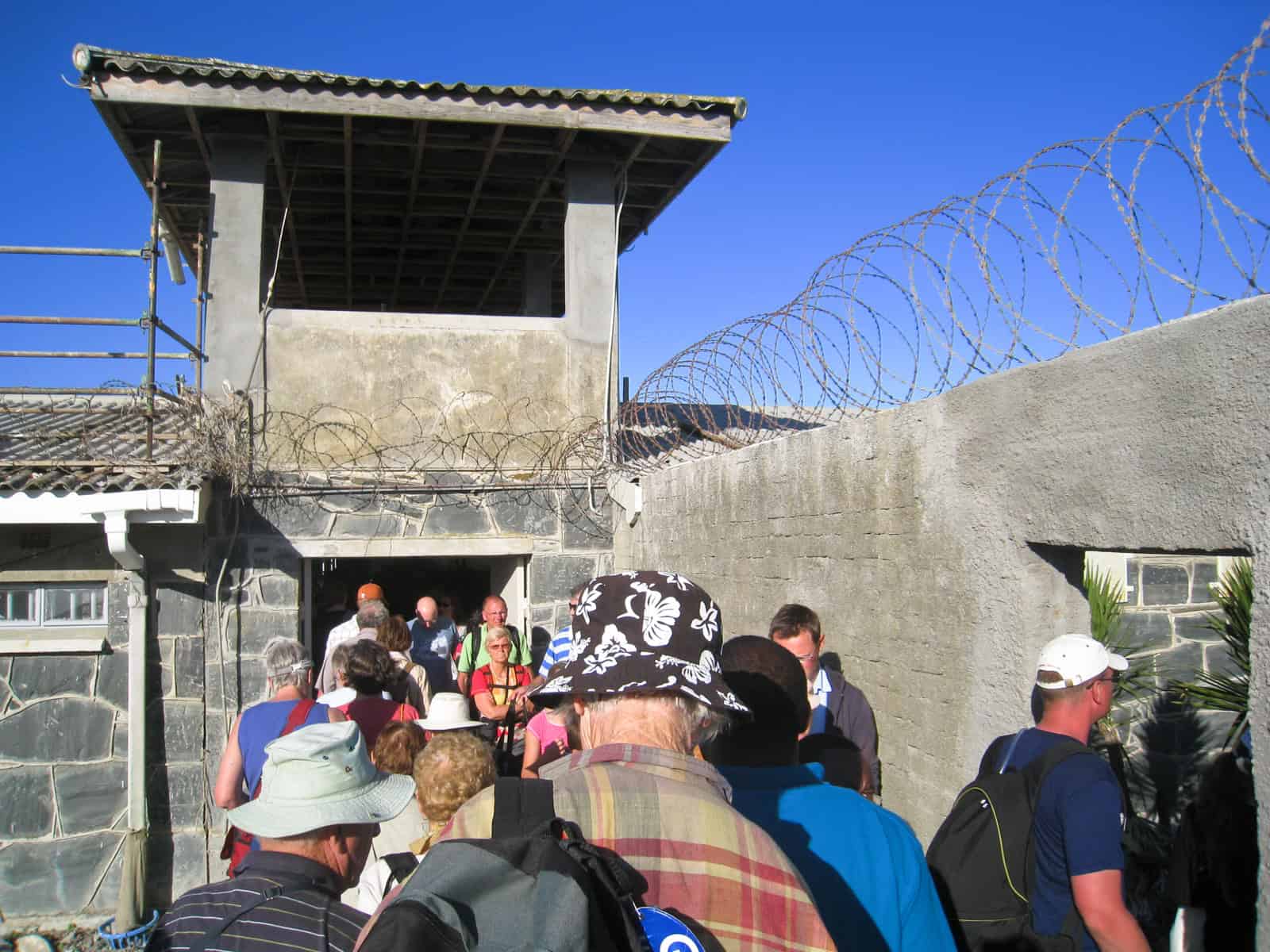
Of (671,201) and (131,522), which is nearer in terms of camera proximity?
(131,522)

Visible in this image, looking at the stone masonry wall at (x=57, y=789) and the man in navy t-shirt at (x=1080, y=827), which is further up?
the man in navy t-shirt at (x=1080, y=827)

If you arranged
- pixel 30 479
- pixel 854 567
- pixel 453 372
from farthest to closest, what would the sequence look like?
pixel 453 372
pixel 30 479
pixel 854 567

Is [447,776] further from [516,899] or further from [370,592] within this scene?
[370,592]

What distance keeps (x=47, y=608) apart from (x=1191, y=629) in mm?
7617

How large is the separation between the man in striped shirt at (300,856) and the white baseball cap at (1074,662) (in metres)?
1.77

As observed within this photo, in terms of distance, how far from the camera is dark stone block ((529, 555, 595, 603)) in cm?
823

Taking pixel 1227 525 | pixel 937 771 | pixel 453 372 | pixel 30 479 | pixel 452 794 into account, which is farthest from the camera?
pixel 453 372

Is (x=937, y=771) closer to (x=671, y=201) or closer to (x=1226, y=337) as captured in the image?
(x=1226, y=337)

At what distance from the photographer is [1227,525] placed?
8.29ft

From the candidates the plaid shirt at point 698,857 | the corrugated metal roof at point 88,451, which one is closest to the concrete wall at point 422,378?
the corrugated metal roof at point 88,451

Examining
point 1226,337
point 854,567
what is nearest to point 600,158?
point 854,567

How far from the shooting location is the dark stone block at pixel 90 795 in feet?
23.6

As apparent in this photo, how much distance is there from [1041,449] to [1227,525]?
862 millimetres

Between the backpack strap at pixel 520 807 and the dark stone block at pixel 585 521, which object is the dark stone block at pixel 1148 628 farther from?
the backpack strap at pixel 520 807
